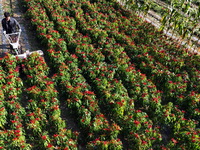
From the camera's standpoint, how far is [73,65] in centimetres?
834

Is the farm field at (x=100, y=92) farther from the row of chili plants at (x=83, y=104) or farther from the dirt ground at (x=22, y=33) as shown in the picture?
the dirt ground at (x=22, y=33)

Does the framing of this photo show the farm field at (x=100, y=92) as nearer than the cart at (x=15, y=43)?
Yes

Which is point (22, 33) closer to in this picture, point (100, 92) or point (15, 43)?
point (15, 43)

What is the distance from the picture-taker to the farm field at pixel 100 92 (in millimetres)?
5984

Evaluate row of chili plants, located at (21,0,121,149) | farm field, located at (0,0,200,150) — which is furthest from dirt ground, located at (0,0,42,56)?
row of chili plants, located at (21,0,121,149)

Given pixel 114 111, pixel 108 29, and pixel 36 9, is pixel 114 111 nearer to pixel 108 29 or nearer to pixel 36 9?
pixel 108 29

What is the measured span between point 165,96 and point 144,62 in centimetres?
208

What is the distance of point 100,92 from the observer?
7371mm

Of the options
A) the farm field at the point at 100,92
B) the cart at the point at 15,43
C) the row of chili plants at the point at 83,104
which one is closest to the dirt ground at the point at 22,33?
the farm field at the point at 100,92

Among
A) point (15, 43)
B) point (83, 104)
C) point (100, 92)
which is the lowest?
point (83, 104)

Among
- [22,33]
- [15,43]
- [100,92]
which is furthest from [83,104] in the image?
[22,33]

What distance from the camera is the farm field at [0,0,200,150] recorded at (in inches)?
236

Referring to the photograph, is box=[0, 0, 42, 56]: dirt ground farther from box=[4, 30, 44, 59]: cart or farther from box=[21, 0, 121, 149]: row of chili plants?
box=[21, 0, 121, 149]: row of chili plants

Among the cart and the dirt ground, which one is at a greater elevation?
the cart
